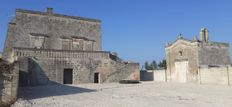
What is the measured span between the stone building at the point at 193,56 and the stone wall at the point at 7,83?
69.6ft

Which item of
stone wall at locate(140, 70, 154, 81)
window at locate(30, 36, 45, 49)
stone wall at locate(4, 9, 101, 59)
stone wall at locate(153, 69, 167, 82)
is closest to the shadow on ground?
stone wall at locate(4, 9, 101, 59)

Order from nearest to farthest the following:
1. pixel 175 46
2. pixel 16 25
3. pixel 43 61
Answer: pixel 43 61 < pixel 16 25 < pixel 175 46

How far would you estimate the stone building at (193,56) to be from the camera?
28.7m

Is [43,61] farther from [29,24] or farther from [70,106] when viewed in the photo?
[70,106]

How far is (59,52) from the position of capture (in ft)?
82.8

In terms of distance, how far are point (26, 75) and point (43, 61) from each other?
85.4 inches

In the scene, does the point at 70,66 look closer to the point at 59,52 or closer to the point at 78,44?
the point at 59,52

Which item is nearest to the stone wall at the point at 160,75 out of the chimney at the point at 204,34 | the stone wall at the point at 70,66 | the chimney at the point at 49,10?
the stone wall at the point at 70,66

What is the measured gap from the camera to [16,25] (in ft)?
89.1

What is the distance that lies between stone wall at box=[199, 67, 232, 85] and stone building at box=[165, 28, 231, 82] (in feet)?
3.27

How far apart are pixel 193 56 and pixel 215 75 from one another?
401 centimetres

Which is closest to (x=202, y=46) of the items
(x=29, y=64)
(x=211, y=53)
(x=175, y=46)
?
(x=211, y=53)

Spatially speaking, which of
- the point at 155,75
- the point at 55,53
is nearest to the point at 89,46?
the point at 55,53

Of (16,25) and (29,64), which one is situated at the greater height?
(16,25)
